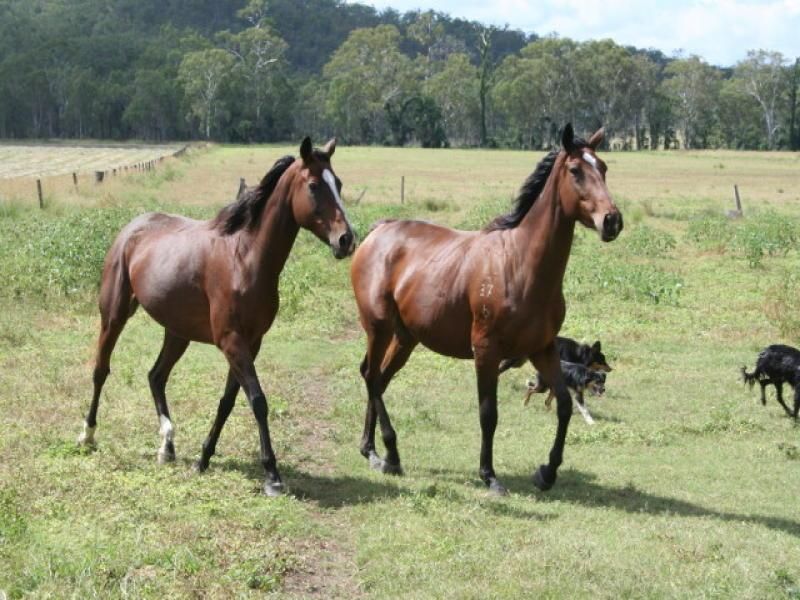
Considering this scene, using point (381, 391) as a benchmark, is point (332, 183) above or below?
above

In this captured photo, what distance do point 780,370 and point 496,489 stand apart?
4.85 metres

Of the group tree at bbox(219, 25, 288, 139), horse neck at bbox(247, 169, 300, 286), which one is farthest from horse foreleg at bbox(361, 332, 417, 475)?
tree at bbox(219, 25, 288, 139)

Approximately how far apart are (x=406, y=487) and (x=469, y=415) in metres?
3.10

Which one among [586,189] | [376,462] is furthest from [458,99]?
[586,189]

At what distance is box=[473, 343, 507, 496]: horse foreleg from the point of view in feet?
26.9

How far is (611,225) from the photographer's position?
755 cm

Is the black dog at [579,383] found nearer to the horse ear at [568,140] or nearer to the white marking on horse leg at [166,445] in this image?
the horse ear at [568,140]

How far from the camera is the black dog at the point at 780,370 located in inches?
441

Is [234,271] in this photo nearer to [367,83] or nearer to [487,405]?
[487,405]

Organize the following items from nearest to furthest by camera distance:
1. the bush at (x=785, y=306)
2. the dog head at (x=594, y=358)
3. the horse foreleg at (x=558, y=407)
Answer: the horse foreleg at (x=558, y=407), the dog head at (x=594, y=358), the bush at (x=785, y=306)

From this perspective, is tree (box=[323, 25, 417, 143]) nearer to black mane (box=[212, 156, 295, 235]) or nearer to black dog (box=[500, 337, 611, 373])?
black dog (box=[500, 337, 611, 373])

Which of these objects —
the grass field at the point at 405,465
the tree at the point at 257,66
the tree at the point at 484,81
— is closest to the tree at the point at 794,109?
the tree at the point at 484,81

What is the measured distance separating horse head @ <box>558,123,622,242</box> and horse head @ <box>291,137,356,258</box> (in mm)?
1769

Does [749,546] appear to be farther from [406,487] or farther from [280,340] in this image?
[280,340]
